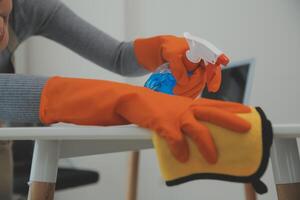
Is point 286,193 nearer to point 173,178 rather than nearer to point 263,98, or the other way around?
point 173,178

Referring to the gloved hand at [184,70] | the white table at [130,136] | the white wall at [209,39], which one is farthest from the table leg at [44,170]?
the white wall at [209,39]

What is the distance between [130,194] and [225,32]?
66 centimetres

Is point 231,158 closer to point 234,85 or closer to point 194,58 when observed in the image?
point 194,58

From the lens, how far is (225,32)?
138 centimetres

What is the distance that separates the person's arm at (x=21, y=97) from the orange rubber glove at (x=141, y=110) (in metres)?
0.01

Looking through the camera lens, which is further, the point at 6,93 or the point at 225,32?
the point at 225,32

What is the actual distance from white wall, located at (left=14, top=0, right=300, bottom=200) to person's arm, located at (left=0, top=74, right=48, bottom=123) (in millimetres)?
846

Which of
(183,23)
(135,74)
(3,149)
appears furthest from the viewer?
(183,23)

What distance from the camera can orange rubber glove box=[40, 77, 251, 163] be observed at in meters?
0.35

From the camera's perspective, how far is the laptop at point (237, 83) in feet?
3.67

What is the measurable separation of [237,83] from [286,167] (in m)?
0.74

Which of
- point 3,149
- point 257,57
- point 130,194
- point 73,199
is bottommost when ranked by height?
point 73,199

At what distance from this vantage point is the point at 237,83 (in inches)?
45.3

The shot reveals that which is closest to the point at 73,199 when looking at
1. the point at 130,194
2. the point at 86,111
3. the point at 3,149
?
the point at 130,194
